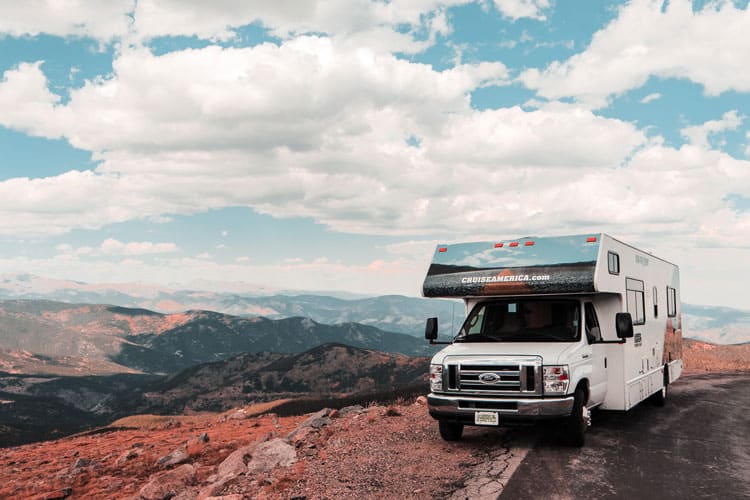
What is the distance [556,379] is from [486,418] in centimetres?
125

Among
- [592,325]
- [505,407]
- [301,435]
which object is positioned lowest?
[301,435]

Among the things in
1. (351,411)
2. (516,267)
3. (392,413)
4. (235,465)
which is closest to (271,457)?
(235,465)

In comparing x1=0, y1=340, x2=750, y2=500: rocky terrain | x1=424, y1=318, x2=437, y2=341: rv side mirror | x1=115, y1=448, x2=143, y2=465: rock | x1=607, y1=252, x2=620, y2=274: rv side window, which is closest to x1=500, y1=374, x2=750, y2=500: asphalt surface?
x1=0, y1=340, x2=750, y2=500: rocky terrain

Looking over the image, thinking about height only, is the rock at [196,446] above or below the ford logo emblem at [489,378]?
below

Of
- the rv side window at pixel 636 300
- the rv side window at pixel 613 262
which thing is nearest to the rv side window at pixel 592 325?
the rv side window at pixel 613 262

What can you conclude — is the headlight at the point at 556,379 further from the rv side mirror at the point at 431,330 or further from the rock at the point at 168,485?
the rock at the point at 168,485

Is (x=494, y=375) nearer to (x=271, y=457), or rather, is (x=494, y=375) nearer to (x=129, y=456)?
(x=271, y=457)

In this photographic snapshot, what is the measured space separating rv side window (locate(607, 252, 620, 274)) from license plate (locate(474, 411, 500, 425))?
3562 millimetres

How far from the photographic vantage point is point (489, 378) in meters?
9.69

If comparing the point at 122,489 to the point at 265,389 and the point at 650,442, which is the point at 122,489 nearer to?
the point at 650,442

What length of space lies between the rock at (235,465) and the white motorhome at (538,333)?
3.51 metres

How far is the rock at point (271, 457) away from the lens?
1023 centimetres

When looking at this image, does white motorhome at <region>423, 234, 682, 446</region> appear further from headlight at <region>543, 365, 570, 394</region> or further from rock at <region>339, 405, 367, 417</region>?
rock at <region>339, 405, 367, 417</region>

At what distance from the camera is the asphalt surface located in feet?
25.9
